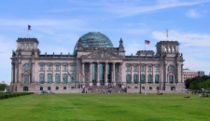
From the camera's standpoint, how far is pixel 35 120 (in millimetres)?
31469

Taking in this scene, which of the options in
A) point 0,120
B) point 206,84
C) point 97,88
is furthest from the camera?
point 97,88

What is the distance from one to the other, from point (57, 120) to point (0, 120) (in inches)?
137

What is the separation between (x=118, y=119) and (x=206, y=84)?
453 feet

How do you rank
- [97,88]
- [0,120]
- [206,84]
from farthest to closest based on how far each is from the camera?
[97,88]
[206,84]
[0,120]

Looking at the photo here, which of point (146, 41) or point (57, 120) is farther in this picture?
point (146, 41)

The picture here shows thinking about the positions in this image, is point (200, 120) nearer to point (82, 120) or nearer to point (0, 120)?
point (82, 120)

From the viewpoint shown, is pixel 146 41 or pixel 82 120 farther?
Answer: pixel 146 41

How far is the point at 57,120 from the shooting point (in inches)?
1244

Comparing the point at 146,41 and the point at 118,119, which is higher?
the point at 146,41

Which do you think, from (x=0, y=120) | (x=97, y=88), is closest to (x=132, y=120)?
(x=0, y=120)

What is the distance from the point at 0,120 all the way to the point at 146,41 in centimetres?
13865

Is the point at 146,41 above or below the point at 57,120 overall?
above

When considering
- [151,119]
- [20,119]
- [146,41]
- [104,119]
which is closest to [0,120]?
[20,119]

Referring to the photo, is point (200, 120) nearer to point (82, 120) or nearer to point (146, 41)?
point (82, 120)
